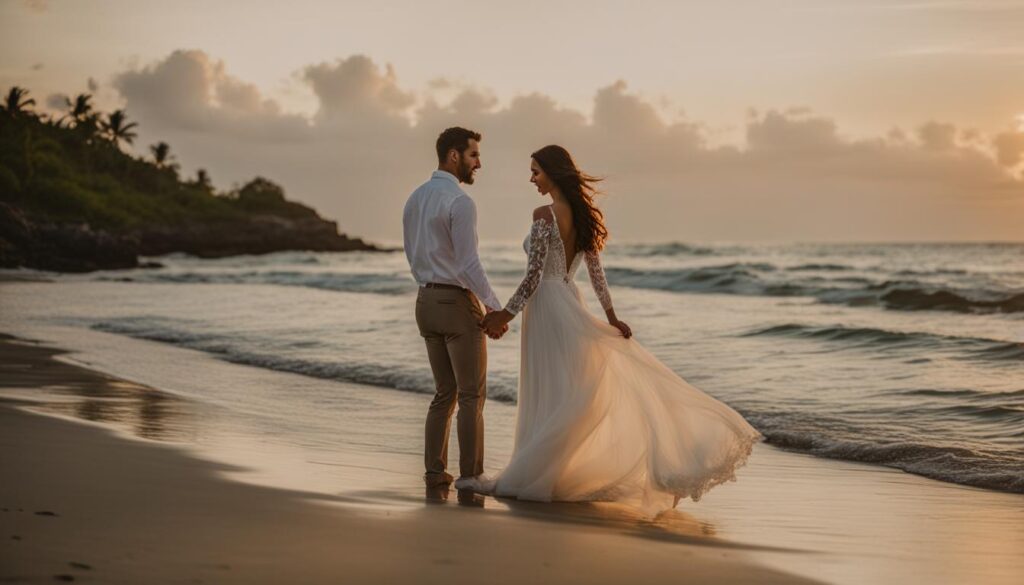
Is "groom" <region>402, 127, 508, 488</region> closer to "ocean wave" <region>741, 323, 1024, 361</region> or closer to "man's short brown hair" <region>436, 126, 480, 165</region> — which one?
"man's short brown hair" <region>436, 126, 480, 165</region>

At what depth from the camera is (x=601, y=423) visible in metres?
6.44

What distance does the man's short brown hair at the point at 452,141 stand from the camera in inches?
253

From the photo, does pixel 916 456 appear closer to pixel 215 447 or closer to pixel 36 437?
pixel 215 447

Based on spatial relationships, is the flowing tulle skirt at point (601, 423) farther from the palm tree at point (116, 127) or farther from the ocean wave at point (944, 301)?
the palm tree at point (116, 127)

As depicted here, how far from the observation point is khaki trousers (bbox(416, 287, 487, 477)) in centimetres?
644

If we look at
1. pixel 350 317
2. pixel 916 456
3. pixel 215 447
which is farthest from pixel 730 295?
pixel 215 447

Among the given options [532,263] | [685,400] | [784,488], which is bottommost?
[784,488]

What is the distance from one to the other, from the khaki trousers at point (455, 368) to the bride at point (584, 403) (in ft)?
0.51

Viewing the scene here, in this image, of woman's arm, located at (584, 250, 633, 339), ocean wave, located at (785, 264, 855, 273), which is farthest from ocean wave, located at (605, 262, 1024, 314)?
woman's arm, located at (584, 250, 633, 339)

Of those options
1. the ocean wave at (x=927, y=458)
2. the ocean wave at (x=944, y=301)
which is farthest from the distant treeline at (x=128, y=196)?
the ocean wave at (x=927, y=458)

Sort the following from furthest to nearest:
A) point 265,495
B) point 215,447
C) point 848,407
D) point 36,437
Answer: point 848,407, point 215,447, point 36,437, point 265,495

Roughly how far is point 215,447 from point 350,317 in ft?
47.4

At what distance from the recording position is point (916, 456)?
875 centimetres

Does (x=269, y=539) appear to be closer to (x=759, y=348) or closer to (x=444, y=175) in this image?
(x=444, y=175)
